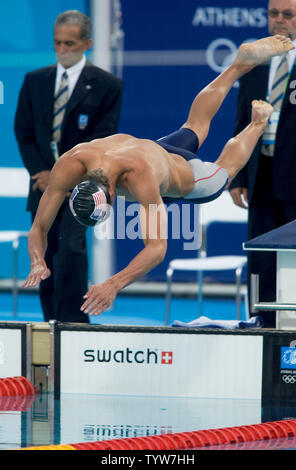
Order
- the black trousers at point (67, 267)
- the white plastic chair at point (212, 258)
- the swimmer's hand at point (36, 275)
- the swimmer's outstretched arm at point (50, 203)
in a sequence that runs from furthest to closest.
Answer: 1. the white plastic chair at point (212, 258)
2. the black trousers at point (67, 267)
3. the swimmer's outstretched arm at point (50, 203)
4. the swimmer's hand at point (36, 275)

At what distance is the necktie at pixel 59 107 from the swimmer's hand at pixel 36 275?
5.23 ft

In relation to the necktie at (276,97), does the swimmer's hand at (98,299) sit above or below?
below

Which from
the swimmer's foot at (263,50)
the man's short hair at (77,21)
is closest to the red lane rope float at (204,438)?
the swimmer's foot at (263,50)

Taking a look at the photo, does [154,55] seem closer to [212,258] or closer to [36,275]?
[212,258]

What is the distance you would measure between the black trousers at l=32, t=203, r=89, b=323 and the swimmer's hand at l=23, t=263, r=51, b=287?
118 centimetres

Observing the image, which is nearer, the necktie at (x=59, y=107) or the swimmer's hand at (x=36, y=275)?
the swimmer's hand at (x=36, y=275)

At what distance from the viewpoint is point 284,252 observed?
17.7ft

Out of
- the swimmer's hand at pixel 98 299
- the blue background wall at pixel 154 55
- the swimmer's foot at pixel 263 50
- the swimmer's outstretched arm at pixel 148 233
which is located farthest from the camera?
the blue background wall at pixel 154 55

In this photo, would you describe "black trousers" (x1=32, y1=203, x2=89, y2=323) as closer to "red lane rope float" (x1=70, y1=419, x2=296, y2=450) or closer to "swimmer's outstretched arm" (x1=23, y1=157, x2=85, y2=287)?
"swimmer's outstretched arm" (x1=23, y1=157, x2=85, y2=287)

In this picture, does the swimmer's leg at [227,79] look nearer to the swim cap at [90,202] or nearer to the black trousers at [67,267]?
the black trousers at [67,267]

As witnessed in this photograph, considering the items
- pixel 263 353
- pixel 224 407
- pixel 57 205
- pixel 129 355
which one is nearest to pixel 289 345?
pixel 263 353

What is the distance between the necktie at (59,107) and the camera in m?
6.55

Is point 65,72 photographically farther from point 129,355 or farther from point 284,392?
point 284,392
